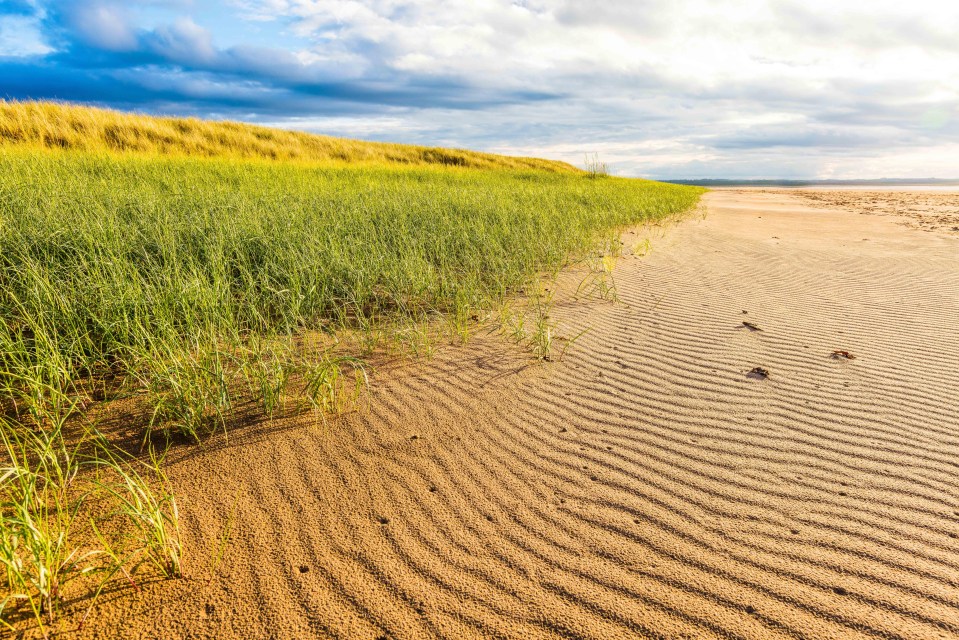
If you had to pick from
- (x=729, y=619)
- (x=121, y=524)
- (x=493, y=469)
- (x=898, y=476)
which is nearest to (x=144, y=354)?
(x=121, y=524)

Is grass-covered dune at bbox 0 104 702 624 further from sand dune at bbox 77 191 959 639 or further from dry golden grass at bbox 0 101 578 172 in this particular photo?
dry golden grass at bbox 0 101 578 172

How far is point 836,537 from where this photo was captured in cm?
205

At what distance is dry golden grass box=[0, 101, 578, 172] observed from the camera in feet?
44.8

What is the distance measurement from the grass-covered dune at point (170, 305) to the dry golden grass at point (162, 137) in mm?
6011

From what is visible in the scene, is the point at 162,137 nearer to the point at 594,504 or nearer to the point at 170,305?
the point at 170,305

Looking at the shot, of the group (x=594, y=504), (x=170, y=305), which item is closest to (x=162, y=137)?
(x=170, y=305)

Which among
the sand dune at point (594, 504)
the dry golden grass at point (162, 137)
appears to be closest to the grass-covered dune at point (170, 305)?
the sand dune at point (594, 504)

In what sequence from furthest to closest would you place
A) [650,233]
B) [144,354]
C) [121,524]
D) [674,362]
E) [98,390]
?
1. [650,233]
2. [674,362]
3. [98,390]
4. [144,354]
5. [121,524]

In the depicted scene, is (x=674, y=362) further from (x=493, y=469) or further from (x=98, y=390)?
(x=98, y=390)

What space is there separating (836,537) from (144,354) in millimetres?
3261

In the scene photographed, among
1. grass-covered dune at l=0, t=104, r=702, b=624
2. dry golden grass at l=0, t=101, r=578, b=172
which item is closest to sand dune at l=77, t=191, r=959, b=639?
grass-covered dune at l=0, t=104, r=702, b=624

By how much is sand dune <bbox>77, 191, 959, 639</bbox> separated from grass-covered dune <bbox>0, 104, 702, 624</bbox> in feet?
0.83

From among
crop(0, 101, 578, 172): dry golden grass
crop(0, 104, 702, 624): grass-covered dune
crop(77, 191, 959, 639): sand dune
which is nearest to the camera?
crop(77, 191, 959, 639): sand dune

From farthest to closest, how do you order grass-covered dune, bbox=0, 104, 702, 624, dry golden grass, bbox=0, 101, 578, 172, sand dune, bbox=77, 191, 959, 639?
dry golden grass, bbox=0, 101, 578, 172 → grass-covered dune, bbox=0, 104, 702, 624 → sand dune, bbox=77, 191, 959, 639
